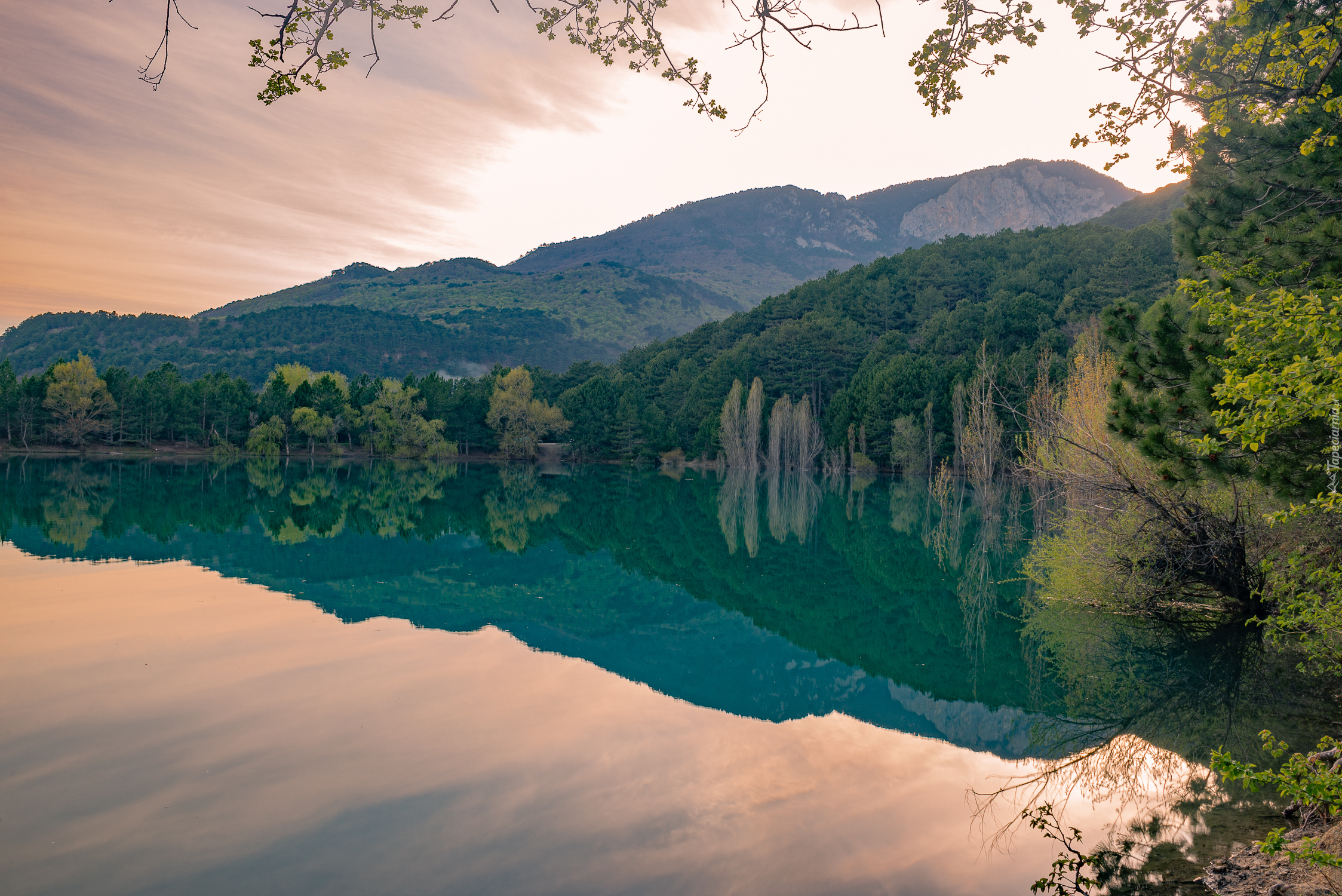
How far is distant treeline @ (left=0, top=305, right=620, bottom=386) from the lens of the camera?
151 meters

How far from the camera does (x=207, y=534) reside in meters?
24.5

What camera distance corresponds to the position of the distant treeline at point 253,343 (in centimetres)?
15062

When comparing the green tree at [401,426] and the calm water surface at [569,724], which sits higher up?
the green tree at [401,426]

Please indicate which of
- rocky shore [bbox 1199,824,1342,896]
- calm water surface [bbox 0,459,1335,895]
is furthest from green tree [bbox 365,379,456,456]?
rocky shore [bbox 1199,824,1342,896]

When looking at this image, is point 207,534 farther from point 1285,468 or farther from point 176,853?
point 1285,468

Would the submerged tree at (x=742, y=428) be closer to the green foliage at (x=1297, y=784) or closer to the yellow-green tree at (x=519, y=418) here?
the yellow-green tree at (x=519, y=418)

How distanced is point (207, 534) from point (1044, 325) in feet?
262

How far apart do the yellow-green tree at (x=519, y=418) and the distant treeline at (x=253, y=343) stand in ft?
238

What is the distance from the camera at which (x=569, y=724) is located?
9.48 metres

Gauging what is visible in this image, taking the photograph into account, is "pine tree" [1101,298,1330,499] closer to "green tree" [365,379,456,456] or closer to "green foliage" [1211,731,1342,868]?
"green foliage" [1211,731,1342,868]

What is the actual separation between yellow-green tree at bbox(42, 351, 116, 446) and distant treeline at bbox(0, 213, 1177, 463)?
4.03 feet

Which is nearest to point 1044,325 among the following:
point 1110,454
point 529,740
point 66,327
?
point 1110,454

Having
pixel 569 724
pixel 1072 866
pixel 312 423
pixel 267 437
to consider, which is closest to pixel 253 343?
pixel 267 437

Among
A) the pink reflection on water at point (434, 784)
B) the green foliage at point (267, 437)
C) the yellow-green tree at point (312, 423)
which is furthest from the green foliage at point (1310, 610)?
the green foliage at point (267, 437)
